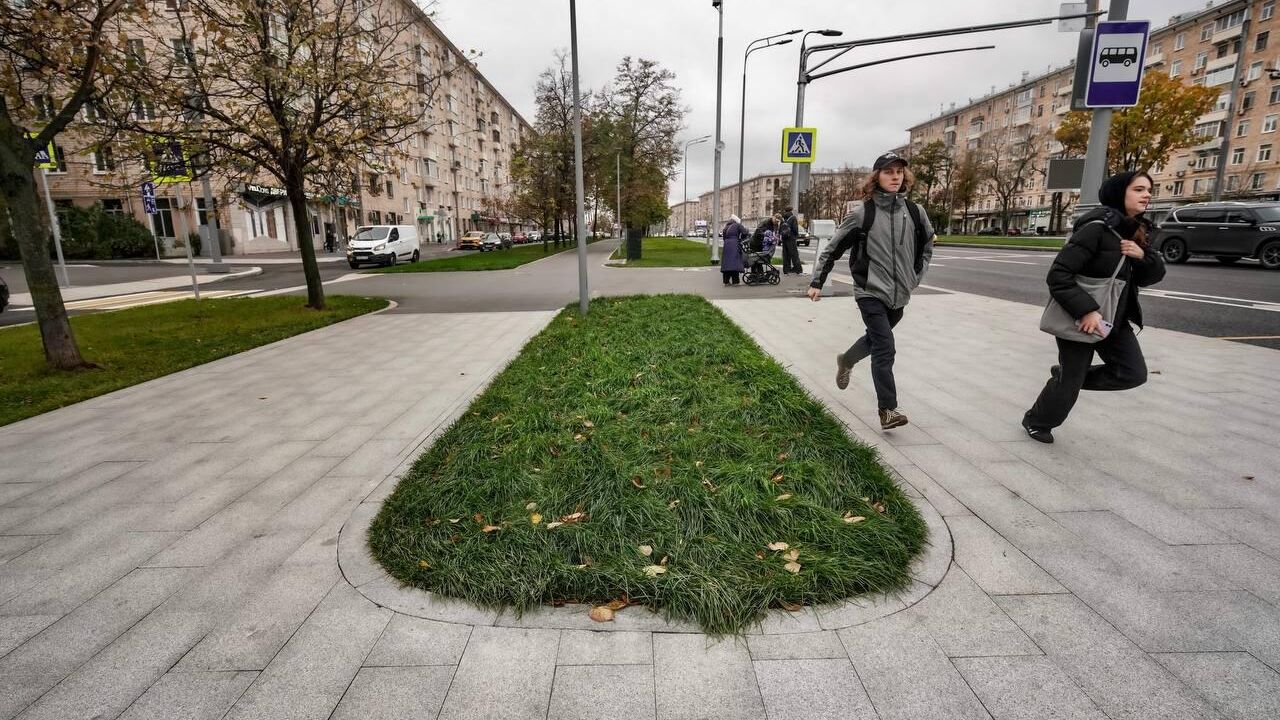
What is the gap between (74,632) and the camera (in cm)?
234

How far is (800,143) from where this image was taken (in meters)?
15.3

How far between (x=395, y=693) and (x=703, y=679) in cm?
104

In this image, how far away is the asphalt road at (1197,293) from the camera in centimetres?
862

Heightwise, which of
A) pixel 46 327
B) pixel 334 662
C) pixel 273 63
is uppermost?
pixel 273 63

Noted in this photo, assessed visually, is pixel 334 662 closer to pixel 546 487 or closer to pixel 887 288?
pixel 546 487

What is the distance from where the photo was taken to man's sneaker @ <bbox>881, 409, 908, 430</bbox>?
4.35 m

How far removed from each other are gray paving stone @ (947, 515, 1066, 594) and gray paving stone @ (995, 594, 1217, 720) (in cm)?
7

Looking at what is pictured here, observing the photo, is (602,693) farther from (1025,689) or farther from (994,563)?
(994,563)

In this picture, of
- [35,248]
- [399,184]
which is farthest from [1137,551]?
[399,184]

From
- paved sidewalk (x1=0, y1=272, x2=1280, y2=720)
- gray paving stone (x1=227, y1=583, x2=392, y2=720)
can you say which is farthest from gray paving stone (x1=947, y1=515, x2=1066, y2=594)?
gray paving stone (x1=227, y1=583, x2=392, y2=720)

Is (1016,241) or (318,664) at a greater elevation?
(1016,241)

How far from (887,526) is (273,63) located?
11.6m

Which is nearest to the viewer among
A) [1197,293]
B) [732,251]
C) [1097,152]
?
[1097,152]

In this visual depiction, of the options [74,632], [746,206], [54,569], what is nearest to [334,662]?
[74,632]
